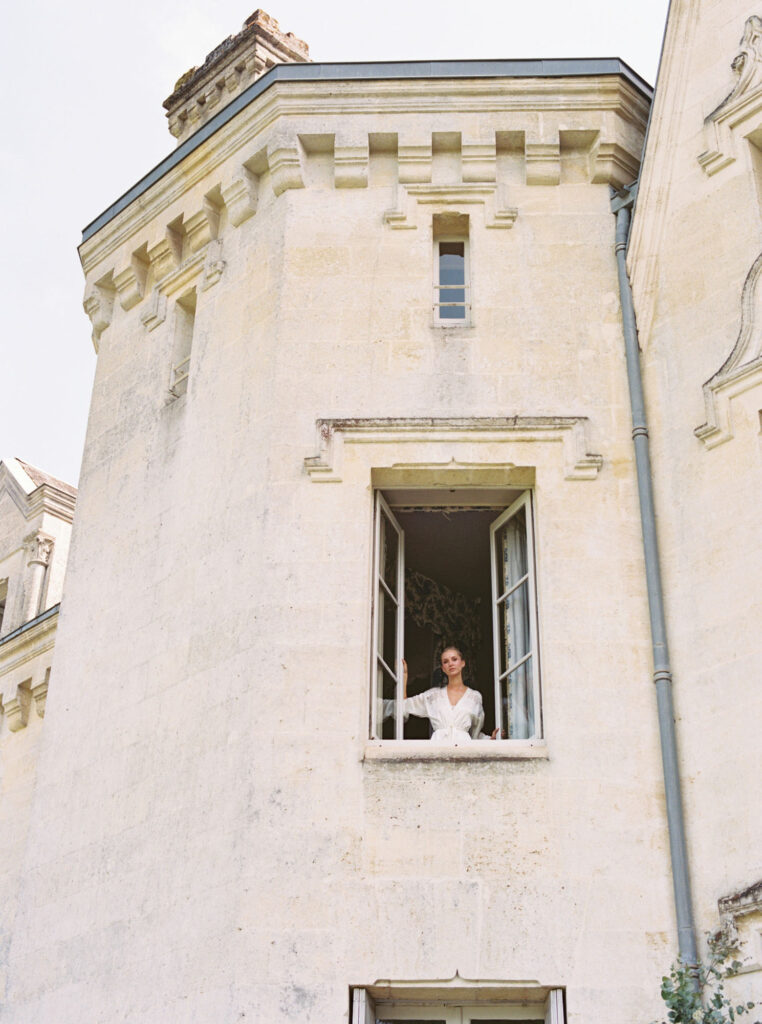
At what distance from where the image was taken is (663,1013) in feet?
25.0

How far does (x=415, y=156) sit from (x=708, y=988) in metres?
6.24

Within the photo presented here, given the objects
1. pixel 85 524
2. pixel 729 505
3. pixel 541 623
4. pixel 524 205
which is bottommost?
pixel 541 623

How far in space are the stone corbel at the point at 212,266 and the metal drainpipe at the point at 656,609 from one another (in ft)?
9.94

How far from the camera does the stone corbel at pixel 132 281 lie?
39.1 ft

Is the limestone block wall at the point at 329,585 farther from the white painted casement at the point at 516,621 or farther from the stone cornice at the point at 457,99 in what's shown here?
the white painted casement at the point at 516,621

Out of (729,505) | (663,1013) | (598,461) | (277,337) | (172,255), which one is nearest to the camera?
(663,1013)

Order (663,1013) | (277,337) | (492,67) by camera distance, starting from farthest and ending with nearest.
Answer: (492,67), (277,337), (663,1013)

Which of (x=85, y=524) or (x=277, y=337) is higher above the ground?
(x=277, y=337)

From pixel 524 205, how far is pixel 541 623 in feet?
11.2

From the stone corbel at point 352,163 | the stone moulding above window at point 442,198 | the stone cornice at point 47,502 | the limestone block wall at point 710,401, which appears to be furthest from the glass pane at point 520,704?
the stone cornice at point 47,502

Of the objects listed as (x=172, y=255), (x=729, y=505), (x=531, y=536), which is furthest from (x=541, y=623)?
(x=172, y=255)

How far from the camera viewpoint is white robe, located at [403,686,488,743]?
29.8ft

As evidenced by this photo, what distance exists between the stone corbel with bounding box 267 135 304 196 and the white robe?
4033 millimetres

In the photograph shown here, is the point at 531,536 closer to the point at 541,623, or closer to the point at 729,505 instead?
the point at 541,623
